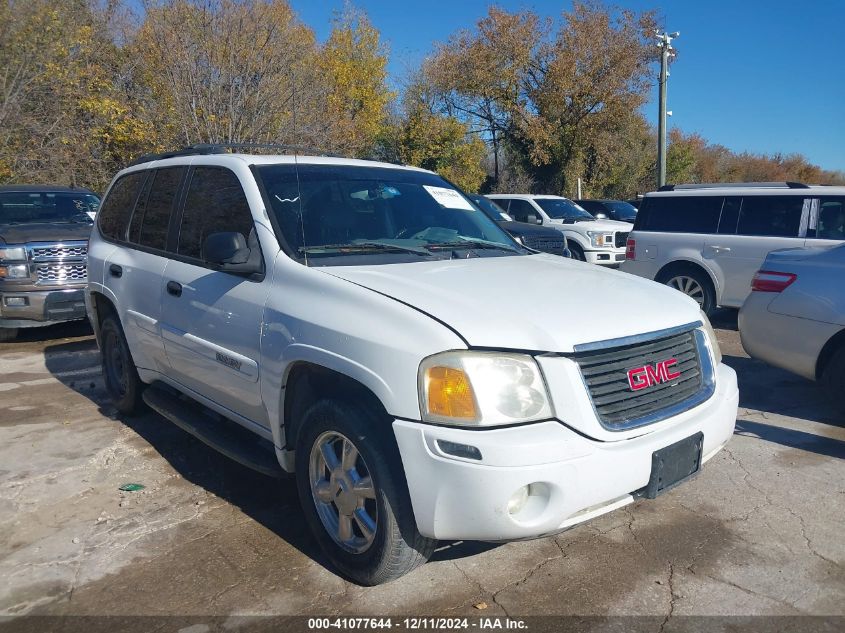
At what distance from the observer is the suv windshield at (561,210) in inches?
605

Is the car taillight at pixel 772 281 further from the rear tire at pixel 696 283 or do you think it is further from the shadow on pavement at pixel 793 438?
the rear tire at pixel 696 283

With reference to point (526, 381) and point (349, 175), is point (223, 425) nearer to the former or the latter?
point (349, 175)

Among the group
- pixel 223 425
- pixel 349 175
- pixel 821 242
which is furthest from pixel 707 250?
pixel 223 425

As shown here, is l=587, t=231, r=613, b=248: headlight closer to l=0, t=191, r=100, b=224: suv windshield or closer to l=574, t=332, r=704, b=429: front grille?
l=0, t=191, r=100, b=224: suv windshield

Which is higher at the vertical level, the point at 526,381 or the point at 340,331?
the point at 340,331

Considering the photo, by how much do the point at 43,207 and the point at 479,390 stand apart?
8610mm

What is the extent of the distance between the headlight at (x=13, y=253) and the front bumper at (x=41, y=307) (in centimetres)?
38

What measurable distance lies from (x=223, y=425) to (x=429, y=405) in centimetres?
204

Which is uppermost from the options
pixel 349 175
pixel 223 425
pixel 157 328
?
pixel 349 175

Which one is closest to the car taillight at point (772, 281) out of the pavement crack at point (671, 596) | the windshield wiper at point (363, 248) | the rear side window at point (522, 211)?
the pavement crack at point (671, 596)

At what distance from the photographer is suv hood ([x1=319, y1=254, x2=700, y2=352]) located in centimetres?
270

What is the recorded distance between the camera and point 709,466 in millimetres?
4312

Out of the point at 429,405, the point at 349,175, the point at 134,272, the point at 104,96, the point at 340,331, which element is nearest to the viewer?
the point at 429,405

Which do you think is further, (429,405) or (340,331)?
(340,331)
